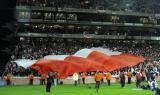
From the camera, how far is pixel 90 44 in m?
84.8

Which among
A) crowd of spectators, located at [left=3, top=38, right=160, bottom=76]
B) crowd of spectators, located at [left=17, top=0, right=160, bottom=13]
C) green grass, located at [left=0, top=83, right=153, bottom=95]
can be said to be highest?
crowd of spectators, located at [left=17, top=0, right=160, bottom=13]

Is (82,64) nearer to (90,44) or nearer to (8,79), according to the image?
(8,79)

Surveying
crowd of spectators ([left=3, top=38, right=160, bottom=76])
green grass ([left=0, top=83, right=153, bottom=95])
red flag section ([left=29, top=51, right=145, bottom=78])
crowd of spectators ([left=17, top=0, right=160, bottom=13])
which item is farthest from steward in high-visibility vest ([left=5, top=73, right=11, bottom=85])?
crowd of spectators ([left=17, top=0, right=160, bottom=13])

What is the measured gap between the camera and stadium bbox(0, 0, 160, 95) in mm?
46094

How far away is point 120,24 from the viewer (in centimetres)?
8688

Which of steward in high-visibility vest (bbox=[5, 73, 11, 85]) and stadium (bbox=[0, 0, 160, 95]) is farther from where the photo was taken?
stadium (bbox=[0, 0, 160, 95])

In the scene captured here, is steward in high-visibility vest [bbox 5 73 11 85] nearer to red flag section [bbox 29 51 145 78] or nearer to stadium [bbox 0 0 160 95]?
stadium [bbox 0 0 160 95]

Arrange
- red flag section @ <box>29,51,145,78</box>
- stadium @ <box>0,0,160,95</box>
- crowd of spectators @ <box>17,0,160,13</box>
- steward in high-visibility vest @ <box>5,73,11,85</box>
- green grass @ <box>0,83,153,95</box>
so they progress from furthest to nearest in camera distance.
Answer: crowd of spectators @ <box>17,0,160,13</box> → stadium @ <box>0,0,160,95</box> → red flag section @ <box>29,51,145,78</box> → steward in high-visibility vest @ <box>5,73,11,85</box> → green grass @ <box>0,83,153,95</box>

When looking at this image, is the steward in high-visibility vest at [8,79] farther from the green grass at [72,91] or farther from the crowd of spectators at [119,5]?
the crowd of spectators at [119,5]

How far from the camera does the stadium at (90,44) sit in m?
46.1

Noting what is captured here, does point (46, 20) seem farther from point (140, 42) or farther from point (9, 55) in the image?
point (9, 55)

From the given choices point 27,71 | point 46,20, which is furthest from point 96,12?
point 27,71

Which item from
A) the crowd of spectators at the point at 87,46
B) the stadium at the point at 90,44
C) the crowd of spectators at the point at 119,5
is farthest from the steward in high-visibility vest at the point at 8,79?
the crowd of spectators at the point at 119,5

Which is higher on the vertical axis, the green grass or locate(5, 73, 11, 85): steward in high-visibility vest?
the green grass
